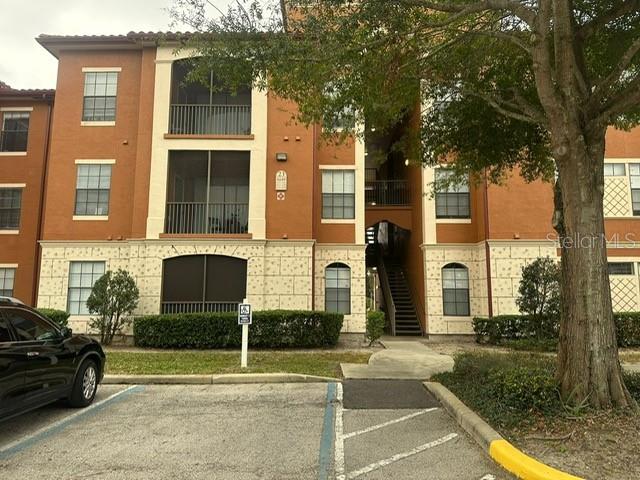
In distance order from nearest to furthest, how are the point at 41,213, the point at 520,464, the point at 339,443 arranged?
the point at 520,464, the point at 339,443, the point at 41,213

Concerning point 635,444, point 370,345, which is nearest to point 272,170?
point 370,345

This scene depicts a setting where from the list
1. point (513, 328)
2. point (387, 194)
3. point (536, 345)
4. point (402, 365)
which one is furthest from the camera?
point (387, 194)

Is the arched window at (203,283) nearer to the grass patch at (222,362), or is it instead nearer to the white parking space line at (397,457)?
the grass patch at (222,362)

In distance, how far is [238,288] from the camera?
15250mm

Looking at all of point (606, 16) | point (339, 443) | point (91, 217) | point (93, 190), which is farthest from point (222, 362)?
point (606, 16)

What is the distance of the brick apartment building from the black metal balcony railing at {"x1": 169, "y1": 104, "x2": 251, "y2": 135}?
40 millimetres

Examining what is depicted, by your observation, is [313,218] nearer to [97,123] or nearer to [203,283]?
[203,283]

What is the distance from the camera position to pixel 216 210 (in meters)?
16.2

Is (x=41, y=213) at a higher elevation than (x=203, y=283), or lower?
higher

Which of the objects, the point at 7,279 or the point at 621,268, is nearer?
the point at 621,268

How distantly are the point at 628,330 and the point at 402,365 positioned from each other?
8038 millimetres

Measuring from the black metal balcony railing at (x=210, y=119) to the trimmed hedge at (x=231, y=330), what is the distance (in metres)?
6.26

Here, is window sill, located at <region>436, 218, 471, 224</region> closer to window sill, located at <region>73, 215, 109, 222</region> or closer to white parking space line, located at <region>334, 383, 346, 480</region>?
white parking space line, located at <region>334, 383, 346, 480</region>

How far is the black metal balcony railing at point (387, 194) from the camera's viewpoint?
19.8 m
